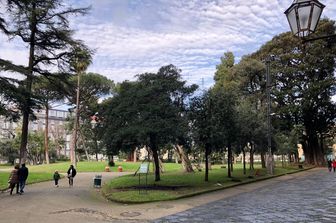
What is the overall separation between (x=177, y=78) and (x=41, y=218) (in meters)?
12.7

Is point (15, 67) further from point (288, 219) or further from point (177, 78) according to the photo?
point (288, 219)

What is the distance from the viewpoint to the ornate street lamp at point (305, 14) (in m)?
6.06

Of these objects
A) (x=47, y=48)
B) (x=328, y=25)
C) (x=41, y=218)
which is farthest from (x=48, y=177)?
(x=328, y=25)

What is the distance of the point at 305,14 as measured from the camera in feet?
20.0

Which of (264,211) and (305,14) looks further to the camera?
(264,211)

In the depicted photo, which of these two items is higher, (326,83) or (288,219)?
(326,83)

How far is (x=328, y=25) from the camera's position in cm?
5419

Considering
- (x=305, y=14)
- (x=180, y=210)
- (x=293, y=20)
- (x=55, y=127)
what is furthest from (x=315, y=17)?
(x=55, y=127)

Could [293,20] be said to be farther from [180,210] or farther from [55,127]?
[55,127]

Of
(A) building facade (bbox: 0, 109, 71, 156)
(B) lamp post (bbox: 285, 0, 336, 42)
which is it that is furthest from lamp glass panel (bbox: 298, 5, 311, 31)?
(A) building facade (bbox: 0, 109, 71, 156)

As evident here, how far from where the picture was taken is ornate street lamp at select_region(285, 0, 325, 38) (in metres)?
6.06

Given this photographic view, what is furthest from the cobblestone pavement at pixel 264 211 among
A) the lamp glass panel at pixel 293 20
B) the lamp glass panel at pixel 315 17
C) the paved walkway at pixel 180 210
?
the lamp glass panel at pixel 315 17

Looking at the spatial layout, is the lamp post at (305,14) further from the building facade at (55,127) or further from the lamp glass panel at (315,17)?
the building facade at (55,127)

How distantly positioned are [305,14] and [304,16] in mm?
33
